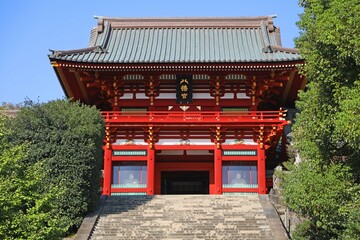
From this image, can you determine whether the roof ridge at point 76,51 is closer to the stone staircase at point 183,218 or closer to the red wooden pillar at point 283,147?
the stone staircase at point 183,218

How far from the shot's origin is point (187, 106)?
2800 cm

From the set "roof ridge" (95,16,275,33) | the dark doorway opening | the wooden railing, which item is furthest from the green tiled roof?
the dark doorway opening

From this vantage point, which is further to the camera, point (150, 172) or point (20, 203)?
point (150, 172)

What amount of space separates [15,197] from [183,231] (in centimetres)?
778

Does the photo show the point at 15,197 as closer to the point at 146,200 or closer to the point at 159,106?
the point at 146,200

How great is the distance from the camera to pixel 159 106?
28.0 meters

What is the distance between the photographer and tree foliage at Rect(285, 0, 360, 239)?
1270 cm

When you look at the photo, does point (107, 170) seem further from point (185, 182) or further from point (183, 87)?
point (183, 87)

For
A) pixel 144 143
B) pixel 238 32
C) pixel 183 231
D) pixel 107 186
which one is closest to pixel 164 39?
pixel 238 32

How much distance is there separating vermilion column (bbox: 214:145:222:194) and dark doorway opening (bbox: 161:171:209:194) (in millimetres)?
2454

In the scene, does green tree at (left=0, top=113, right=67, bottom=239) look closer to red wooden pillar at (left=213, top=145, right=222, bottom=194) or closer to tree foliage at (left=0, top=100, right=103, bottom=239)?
tree foliage at (left=0, top=100, right=103, bottom=239)

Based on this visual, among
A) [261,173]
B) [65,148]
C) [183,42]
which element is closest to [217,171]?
[261,173]

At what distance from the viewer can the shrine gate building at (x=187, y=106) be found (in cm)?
2628

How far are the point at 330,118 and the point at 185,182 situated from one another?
52.6 feet
